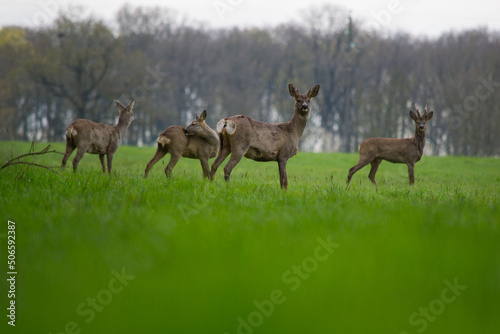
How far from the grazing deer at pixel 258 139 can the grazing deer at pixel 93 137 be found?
344 centimetres

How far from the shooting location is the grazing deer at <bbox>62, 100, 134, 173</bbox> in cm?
1135

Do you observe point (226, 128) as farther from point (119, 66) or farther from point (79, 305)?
point (119, 66)

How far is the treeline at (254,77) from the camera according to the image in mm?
40094

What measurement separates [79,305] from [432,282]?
1.97 meters

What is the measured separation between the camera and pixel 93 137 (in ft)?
38.3

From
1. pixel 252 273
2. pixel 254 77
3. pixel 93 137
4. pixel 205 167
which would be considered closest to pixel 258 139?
pixel 205 167

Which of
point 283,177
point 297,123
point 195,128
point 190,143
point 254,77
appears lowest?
point 283,177

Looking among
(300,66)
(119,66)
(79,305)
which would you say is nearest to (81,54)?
(119,66)

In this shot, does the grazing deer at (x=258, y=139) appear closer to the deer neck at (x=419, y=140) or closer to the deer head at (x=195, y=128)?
the deer head at (x=195, y=128)

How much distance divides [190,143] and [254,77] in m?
42.6

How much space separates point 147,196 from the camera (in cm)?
548

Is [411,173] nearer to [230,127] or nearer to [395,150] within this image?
[395,150]

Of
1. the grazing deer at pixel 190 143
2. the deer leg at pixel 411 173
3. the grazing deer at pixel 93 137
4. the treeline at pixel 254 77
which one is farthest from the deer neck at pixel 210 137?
the treeline at pixel 254 77

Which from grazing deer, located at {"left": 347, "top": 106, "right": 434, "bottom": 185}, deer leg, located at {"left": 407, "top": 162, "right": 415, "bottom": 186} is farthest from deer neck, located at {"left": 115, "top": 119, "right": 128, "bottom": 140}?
deer leg, located at {"left": 407, "top": 162, "right": 415, "bottom": 186}
